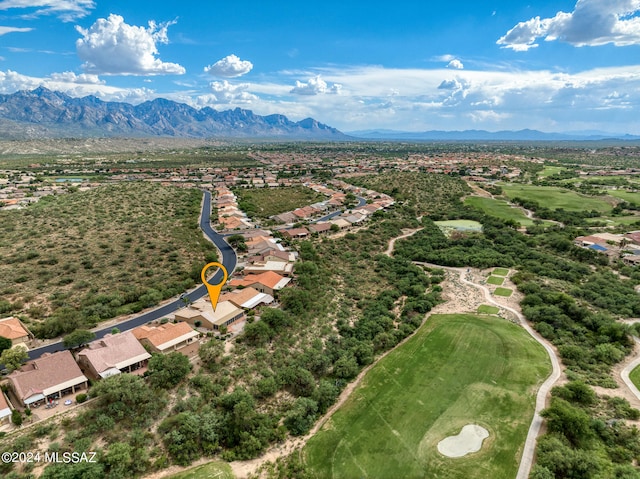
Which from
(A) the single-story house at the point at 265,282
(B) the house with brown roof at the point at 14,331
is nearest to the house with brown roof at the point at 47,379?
(B) the house with brown roof at the point at 14,331

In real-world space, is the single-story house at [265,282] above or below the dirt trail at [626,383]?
above

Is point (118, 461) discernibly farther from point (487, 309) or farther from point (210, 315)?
point (487, 309)

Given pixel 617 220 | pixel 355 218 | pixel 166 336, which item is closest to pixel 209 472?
pixel 166 336

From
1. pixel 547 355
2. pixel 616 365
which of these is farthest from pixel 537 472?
pixel 616 365

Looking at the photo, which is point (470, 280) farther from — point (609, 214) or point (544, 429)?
point (609, 214)

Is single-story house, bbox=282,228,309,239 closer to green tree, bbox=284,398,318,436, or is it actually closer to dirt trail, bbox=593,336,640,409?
green tree, bbox=284,398,318,436

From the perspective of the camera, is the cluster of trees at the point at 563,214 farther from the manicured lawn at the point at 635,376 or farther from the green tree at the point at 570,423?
the green tree at the point at 570,423

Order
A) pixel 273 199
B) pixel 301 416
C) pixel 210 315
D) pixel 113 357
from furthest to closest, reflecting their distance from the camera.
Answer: pixel 273 199 < pixel 210 315 < pixel 113 357 < pixel 301 416
